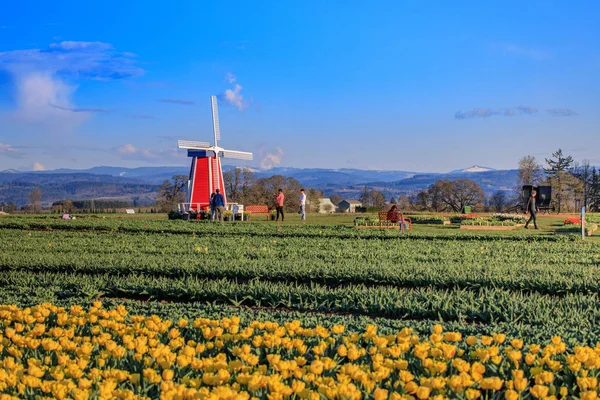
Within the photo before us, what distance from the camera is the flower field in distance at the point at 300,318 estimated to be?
11.7ft

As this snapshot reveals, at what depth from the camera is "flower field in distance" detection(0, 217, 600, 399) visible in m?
3.57

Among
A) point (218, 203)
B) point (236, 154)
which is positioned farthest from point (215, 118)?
point (218, 203)

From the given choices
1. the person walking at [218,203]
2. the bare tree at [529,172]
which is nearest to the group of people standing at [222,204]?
the person walking at [218,203]

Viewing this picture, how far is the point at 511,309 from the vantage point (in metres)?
6.79

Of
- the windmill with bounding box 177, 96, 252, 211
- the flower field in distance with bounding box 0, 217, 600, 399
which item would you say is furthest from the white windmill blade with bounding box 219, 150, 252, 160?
the flower field in distance with bounding box 0, 217, 600, 399

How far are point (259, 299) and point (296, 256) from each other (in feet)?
13.4

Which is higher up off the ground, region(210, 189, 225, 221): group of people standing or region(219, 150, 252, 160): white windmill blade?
region(219, 150, 252, 160): white windmill blade

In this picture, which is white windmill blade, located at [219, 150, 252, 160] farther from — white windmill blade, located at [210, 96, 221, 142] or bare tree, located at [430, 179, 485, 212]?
bare tree, located at [430, 179, 485, 212]

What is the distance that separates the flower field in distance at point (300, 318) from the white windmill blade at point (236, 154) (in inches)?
1146

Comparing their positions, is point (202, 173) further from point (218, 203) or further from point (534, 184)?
point (534, 184)

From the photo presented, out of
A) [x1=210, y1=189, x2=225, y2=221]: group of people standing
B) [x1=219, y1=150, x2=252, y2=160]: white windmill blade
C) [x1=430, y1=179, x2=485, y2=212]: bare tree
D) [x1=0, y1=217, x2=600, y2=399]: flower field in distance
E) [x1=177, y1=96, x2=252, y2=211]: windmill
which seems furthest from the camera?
[x1=430, y1=179, x2=485, y2=212]: bare tree

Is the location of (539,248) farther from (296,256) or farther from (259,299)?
(259,299)

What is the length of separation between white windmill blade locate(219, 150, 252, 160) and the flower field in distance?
29.1 m

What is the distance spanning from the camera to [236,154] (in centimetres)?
4869
